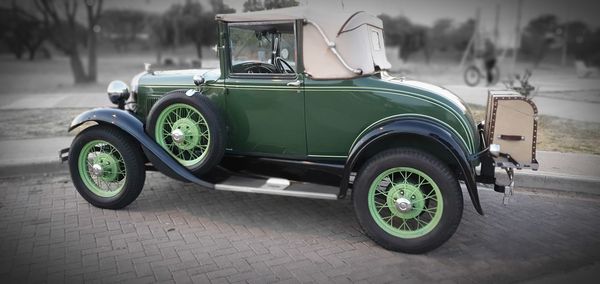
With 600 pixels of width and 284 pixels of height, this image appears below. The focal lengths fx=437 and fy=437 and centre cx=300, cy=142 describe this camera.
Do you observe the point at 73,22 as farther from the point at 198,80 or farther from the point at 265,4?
the point at 198,80

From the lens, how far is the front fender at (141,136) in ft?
13.0

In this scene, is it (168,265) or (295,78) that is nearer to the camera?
(168,265)

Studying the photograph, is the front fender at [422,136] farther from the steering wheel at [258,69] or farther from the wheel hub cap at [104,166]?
the wheel hub cap at [104,166]

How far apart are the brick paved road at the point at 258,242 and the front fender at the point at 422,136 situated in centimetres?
50

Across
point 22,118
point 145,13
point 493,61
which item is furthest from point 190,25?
point 22,118

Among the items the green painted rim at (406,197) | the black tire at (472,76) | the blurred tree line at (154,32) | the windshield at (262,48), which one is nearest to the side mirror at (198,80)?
the windshield at (262,48)

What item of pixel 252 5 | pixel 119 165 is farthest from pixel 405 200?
pixel 119 165

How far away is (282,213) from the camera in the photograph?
4.29 metres

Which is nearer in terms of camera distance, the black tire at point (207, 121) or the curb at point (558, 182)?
the black tire at point (207, 121)

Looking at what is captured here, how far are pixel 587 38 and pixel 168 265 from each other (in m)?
40.5

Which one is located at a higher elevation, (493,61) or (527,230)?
(493,61)

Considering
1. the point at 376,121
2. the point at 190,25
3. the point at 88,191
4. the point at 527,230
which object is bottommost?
the point at 527,230

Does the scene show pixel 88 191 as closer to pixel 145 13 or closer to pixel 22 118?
pixel 22 118

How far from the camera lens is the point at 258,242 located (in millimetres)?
3641
